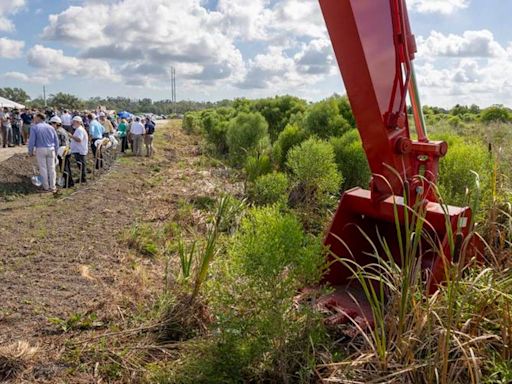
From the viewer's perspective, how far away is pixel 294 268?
124 inches

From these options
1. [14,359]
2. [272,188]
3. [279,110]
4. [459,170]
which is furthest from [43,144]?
[279,110]

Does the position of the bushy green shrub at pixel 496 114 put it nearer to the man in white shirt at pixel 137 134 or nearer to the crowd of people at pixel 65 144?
the man in white shirt at pixel 137 134

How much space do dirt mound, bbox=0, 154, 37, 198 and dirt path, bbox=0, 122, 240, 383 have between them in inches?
31.6

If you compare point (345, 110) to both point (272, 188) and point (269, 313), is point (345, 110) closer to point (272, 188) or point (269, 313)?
point (272, 188)

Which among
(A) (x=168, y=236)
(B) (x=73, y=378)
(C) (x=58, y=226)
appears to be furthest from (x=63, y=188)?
(B) (x=73, y=378)

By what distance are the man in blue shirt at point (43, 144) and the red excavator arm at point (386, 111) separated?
8.19 meters

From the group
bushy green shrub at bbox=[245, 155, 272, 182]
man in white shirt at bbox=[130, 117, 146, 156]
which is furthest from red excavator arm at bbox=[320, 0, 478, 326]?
man in white shirt at bbox=[130, 117, 146, 156]

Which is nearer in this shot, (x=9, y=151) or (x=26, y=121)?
(x=9, y=151)

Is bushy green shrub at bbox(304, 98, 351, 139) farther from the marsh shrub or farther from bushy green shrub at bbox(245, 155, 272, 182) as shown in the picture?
the marsh shrub

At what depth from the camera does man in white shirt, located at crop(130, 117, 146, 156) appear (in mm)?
18094

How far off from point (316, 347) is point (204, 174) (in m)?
11.6

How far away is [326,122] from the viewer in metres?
12.7

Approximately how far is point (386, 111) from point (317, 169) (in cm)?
406

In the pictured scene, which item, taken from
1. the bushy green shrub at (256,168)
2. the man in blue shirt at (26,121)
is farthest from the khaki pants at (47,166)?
the man in blue shirt at (26,121)
